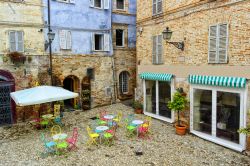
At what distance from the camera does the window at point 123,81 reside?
1988 cm

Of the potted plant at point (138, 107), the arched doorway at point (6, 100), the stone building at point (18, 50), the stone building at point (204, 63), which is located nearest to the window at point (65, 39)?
the stone building at point (18, 50)

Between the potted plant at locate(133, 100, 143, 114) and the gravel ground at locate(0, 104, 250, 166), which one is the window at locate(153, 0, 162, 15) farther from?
the gravel ground at locate(0, 104, 250, 166)

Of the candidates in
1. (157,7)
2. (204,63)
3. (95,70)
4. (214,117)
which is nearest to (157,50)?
(157,7)

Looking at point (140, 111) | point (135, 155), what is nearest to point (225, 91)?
point (135, 155)

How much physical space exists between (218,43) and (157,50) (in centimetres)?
443

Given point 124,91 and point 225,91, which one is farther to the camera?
point 124,91

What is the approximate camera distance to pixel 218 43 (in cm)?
1036

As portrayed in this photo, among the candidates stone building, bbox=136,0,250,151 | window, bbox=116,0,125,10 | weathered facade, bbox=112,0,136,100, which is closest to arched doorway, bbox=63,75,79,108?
weathered facade, bbox=112,0,136,100

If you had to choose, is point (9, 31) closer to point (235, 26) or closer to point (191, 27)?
point (191, 27)

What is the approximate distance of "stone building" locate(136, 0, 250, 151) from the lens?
376 inches

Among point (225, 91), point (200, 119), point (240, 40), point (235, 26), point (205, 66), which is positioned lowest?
point (200, 119)

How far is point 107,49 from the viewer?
59.5 ft

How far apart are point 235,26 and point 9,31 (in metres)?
12.5

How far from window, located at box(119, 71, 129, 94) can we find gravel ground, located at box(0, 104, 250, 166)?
789cm
